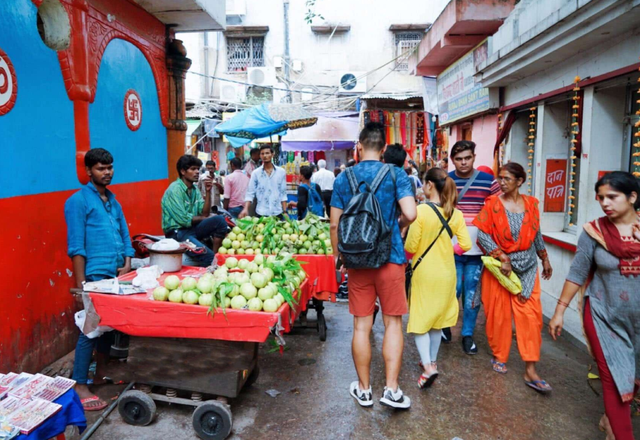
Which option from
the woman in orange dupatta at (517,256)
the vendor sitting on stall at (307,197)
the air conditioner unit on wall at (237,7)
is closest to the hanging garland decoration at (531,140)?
the woman in orange dupatta at (517,256)

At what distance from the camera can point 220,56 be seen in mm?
18625

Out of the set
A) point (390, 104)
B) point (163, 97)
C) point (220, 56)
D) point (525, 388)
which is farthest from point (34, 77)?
point (220, 56)

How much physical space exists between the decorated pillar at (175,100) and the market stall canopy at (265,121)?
202cm

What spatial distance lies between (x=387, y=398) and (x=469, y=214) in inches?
84.9

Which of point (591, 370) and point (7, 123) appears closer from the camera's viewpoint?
point (7, 123)

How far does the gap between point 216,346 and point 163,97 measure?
4.68 m

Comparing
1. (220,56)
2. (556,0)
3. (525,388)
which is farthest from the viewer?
Answer: (220,56)

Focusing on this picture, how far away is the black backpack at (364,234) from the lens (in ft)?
10.2

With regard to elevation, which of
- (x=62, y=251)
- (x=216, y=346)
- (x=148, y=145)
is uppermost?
(x=148, y=145)

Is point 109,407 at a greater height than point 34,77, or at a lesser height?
lesser

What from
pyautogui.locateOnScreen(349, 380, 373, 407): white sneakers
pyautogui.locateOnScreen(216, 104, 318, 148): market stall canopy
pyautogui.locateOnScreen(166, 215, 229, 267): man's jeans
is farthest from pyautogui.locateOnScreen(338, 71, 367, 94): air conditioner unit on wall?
pyautogui.locateOnScreen(349, 380, 373, 407): white sneakers

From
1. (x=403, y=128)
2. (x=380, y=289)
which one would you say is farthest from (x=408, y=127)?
(x=380, y=289)

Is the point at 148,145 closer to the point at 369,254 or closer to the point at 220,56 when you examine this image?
the point at 369,254

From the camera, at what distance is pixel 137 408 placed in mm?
3271
